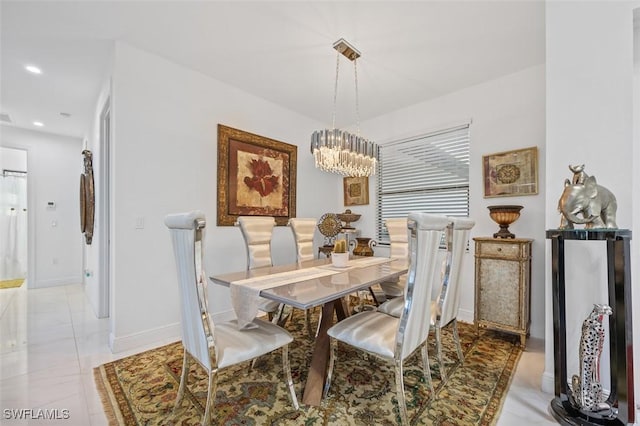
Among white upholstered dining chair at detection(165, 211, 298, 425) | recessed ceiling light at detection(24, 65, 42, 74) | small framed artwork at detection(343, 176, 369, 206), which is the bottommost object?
white upholstered dining chair at detection(165, 211, 298, 425)

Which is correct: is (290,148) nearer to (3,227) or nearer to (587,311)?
(587,311)

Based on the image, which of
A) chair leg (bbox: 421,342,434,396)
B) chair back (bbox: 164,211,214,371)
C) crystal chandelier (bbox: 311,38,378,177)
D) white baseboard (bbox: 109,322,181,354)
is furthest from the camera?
crystal chandelier (bbox: 311,38,378,177)

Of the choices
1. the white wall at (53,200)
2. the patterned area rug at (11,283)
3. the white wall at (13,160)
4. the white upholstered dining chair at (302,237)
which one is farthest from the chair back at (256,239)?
the white wall at (13,160)

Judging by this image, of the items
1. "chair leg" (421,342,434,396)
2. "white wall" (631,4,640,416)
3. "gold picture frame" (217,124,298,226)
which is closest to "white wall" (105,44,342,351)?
"gold picture frame" (217,124,298,226)

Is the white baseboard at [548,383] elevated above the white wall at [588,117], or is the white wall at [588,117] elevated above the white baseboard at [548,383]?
the white wall at [588,117]

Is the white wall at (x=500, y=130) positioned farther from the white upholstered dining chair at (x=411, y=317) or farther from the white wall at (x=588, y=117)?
the white upholstered dining chair at (x=411, y=317)

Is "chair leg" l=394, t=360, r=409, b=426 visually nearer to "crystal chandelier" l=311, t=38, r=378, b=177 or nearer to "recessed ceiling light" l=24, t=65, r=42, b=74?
"crystal chandelier" l=311, t=38, r=378, b=177

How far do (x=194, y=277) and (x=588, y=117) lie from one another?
97.2 inches

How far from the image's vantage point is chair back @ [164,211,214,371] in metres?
1.29

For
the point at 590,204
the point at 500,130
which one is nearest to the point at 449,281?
the point at 590,204

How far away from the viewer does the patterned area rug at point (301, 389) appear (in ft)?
5.00

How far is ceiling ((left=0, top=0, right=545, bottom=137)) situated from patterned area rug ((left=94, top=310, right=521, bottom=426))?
2672 mm

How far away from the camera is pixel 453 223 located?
6.01 ft

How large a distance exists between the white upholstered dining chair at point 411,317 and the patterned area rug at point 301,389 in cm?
21
